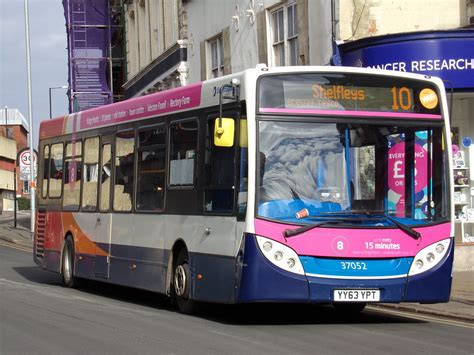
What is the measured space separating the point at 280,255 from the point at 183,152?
259 centimetres

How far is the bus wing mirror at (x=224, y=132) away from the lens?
11.4 meters

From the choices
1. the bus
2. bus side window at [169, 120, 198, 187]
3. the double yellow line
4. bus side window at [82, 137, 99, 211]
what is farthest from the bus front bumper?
the double yellow line

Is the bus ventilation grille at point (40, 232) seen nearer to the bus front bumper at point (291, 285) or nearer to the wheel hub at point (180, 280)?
the wheel hub at point (180, 280)

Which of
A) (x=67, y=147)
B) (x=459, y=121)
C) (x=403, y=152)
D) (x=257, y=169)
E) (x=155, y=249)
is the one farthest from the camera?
(x=459, y=121)

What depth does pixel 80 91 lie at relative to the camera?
49.1 meters

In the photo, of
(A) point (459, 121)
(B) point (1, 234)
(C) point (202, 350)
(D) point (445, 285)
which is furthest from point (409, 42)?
(B) point (1, 234)

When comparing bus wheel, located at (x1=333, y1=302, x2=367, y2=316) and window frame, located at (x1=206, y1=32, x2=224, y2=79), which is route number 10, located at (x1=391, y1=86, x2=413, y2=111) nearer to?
bus wheel, located at (x1=333, y1=302, x2=367, y2=316)

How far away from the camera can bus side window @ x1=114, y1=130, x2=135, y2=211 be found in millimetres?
14789

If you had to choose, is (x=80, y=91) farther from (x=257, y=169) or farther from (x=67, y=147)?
(x=257, y=169)

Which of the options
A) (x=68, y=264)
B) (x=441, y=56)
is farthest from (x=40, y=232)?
(x=441, y=56)

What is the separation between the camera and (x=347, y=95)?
1175 cm

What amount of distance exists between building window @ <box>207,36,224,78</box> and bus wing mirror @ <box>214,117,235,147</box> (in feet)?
58.3

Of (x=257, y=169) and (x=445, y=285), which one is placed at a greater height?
(x=257, y=169)

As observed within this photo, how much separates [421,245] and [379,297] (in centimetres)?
86
